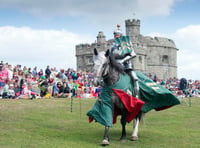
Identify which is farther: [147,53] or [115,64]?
[147,53]

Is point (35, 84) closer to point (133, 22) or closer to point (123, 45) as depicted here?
point (123, 45)

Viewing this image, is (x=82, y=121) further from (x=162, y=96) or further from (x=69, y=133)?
(x=162, y=96)

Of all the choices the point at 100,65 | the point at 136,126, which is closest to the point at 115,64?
the point at 100,65

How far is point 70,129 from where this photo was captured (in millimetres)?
12188

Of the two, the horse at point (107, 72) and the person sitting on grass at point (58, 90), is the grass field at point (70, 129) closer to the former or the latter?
the horse at point (107, 72)

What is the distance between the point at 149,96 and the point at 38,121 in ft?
15.5

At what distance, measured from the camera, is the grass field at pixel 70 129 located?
9.70m

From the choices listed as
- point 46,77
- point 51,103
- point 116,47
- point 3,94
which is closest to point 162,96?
point 116,47

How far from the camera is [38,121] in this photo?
13289 mm

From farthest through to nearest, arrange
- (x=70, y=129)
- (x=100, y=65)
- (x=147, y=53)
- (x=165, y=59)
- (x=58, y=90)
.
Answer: (x=165, y=59)
(x=147, y=53)
(x=58, y=90)
(x=70, y=129)
(x=100, y=65)

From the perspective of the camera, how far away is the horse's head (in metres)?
9.22

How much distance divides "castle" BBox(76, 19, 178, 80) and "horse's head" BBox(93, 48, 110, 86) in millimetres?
52521

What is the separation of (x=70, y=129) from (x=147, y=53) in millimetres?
59088

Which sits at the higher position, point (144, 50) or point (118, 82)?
point (144, 50)
